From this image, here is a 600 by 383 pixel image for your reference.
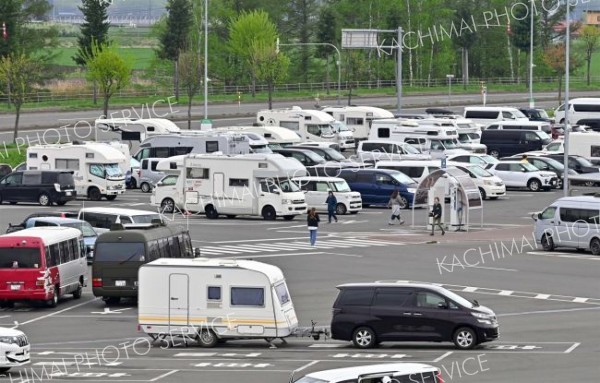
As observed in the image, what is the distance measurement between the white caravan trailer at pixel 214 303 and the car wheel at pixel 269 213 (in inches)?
974

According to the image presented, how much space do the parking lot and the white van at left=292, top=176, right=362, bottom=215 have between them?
0.69 metres

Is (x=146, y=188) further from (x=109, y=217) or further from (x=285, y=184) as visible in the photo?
(x=109, y=217)

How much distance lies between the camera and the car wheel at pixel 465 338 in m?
30.6

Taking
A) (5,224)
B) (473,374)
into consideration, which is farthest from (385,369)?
(5,224)

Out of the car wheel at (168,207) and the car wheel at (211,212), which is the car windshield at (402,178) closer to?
the car wheel at (211,212)

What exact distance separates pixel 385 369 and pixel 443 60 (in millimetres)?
112823

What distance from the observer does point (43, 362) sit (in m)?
29.5

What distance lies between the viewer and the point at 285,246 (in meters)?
49.2

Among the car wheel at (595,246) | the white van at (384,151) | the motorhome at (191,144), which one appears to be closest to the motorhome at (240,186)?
the motorhome at (191,144)

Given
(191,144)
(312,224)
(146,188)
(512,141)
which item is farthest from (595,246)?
(512,141)

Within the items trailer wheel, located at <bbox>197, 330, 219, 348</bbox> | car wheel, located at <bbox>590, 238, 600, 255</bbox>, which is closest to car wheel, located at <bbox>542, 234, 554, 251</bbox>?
car wheel, located at <bbox>590, 238, 600, 255</bbox>

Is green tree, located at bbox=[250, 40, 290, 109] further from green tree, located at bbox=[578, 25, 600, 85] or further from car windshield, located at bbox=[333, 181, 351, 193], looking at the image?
car windshield, located at bbox=[333, 181, 351, 193]

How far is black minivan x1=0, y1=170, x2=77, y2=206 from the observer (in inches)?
2393

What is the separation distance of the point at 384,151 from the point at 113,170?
616 inches
